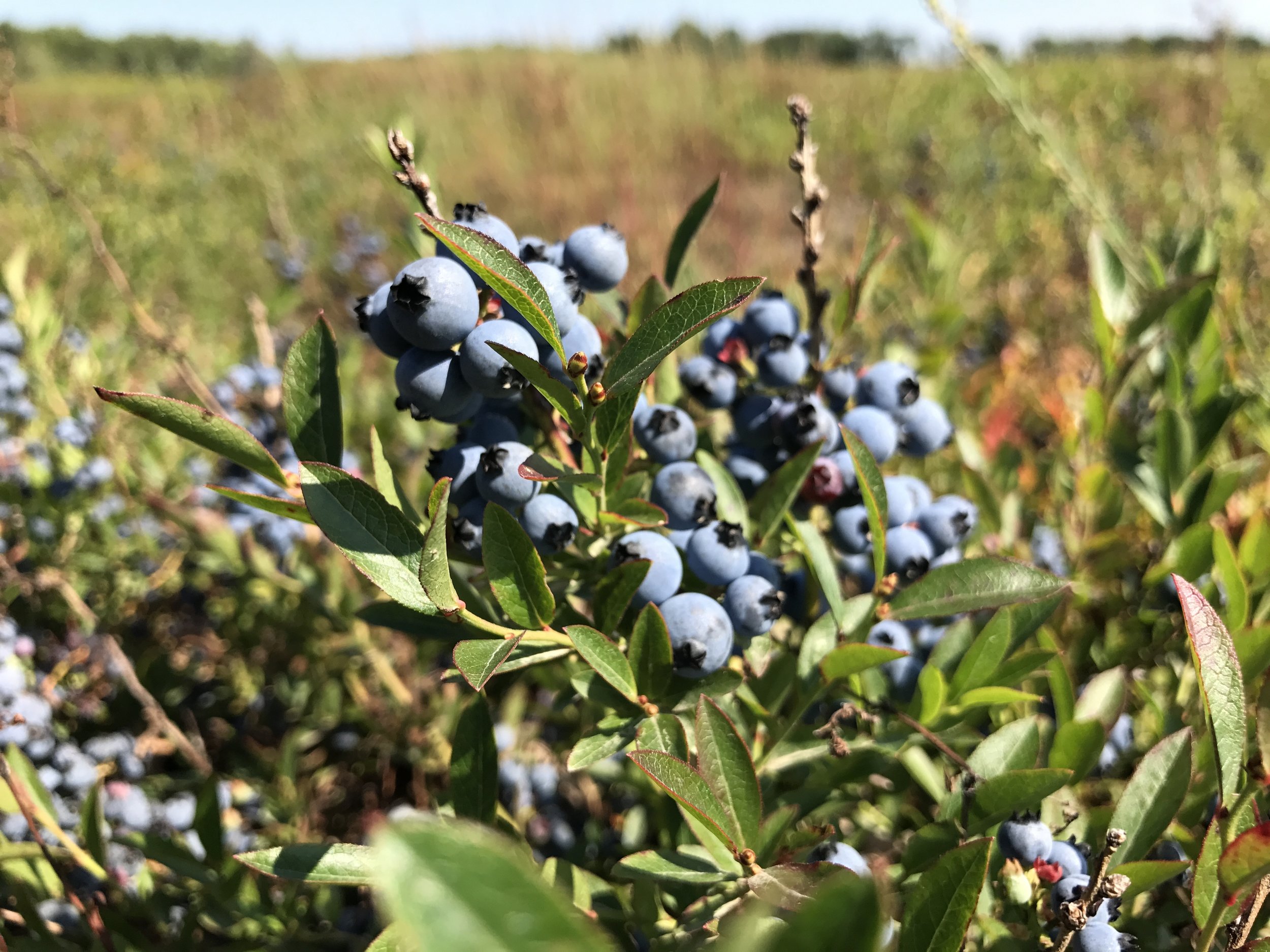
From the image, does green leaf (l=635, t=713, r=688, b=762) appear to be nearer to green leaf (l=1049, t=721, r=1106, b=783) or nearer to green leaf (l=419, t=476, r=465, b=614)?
green leaf (l=419, t=476, r=465, b=614)

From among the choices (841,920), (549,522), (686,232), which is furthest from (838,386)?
(841,920)

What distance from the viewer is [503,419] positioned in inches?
30.0

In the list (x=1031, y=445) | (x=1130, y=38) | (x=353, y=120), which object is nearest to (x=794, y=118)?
(x=1031, y=445)

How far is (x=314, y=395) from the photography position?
73 centimetres

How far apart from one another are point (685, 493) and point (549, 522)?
0.15 meters

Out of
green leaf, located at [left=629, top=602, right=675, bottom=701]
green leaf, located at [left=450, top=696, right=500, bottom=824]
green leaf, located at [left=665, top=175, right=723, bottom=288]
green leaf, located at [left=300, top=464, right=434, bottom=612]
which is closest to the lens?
green leaf, located at [left=300, top=464, right=434, bottom=612]

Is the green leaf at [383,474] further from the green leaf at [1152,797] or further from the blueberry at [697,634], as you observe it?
the green leaf at [1152,797]

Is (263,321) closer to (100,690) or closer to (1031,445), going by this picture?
(100,690)

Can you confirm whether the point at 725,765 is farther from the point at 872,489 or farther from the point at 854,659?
the point at 872,489

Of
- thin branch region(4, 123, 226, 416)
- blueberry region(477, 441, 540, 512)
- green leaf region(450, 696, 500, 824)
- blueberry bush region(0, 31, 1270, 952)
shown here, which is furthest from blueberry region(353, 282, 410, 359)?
thin branch region(4, 123, 226, 416)

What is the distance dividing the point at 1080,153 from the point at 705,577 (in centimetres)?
420

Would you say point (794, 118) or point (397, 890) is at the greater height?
point (794, 118)

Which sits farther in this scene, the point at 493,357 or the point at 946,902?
the point at 493,357

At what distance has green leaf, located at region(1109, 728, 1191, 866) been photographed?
70 centimetres
